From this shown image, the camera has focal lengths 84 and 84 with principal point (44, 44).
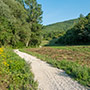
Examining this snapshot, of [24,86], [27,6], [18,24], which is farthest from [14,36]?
[24,86]

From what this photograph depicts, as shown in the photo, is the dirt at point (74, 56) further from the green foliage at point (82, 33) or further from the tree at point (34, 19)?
the green foliage at point (82, 33)

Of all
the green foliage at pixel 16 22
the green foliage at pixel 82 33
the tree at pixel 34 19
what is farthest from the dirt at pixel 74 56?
the green foliage at pixel 82 33

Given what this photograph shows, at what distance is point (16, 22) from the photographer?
693 inches

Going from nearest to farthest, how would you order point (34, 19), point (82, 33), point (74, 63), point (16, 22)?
point (74, 63)
point (16, 22)
point (34, 19)
point (82, 33)

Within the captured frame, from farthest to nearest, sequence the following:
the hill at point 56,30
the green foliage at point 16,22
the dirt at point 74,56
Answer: the hill at point 56,30
the green foliage at point 16,22
the dirt at point 74,56

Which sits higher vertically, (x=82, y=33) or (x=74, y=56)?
(x=82, y=33)

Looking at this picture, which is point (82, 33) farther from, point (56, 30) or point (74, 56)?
point (56, 30)

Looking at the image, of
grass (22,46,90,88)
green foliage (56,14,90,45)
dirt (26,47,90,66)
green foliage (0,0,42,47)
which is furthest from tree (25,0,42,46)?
grass (22,46,90,88)

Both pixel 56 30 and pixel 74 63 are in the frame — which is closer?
pixel 74 63

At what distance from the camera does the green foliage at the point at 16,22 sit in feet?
41.4

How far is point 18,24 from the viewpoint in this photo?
18.4 metres

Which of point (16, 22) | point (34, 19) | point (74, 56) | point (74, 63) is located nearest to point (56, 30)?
point (34, 19)

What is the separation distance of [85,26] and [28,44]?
19.8 metres

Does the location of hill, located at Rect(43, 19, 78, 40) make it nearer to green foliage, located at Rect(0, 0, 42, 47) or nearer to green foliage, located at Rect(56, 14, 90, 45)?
green foliage, located at Rect(56, 14, 90, 45)
